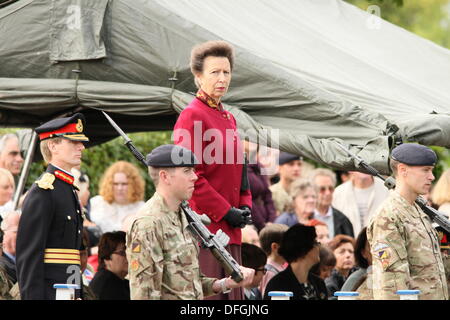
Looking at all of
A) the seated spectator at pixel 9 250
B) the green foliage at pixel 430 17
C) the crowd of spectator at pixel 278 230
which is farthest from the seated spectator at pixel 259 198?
the green foliage at pixel 430 17

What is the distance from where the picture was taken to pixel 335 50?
9234 mm

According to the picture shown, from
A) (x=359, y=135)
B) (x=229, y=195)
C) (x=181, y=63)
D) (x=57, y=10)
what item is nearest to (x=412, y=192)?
(x=359, y=135)

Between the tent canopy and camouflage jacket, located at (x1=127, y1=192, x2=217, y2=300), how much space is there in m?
1.62

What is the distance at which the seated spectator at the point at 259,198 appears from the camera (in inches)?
458

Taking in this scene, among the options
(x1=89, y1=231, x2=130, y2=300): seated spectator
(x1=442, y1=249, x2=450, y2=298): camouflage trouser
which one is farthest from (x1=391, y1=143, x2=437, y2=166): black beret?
(x1=89, y1=231, x2=130, y2=300): seated spectator

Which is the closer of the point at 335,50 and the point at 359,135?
the point at 359,135

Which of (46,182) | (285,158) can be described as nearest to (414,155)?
(46,182)

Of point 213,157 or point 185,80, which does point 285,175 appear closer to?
point 185,80

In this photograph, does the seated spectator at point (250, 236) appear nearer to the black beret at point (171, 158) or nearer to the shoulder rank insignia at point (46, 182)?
the shoulder rank insignia at point (46, 182)

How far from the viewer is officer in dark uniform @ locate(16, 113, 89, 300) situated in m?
6.71
